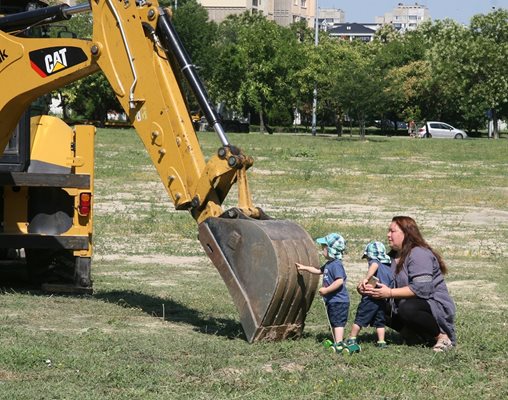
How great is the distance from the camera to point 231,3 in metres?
146

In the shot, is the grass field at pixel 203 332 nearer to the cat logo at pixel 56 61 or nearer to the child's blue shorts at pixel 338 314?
the child's blue shorts at pixel 338 314

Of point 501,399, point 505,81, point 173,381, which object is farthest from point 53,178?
point 505,81

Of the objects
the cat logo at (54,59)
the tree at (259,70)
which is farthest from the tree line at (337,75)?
the cat logo at (54,59)

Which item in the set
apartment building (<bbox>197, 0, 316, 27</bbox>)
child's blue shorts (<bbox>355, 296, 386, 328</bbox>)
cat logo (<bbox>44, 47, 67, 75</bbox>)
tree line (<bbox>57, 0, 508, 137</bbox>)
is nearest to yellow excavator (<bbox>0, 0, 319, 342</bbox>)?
cat logo (<bbox>44, 47, 67, 75</bbox>)

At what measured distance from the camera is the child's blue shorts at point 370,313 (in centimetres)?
1002

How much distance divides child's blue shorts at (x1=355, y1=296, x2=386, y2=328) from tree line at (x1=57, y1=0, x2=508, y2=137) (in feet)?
185

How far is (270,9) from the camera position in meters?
156

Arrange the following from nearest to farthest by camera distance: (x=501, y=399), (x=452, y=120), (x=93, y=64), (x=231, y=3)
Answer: (x=501, y=399) → (x=93, y=64) → (x=452, y=120) → (x=231, y=3)

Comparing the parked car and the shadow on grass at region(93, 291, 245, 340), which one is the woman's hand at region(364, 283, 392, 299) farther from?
the parked car

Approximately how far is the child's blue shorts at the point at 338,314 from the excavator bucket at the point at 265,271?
0.73 feet

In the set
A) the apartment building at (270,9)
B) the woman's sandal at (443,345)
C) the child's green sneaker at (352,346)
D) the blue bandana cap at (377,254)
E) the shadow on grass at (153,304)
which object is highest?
the apartment building at (270,9)

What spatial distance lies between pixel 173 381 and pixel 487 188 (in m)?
25.6

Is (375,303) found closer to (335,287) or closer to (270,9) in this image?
(335,287)

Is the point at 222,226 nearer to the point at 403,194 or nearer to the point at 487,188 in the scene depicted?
the point at 403,194
